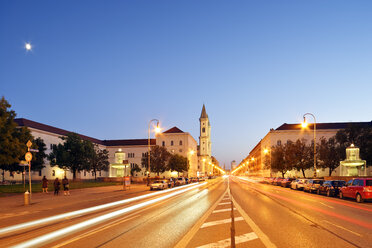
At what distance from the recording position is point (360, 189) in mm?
22594

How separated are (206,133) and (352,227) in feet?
511

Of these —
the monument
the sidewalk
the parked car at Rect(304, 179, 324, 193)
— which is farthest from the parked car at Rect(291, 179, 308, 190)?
the sidewalk

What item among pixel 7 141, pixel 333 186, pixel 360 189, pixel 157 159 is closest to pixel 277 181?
pixel 333 186

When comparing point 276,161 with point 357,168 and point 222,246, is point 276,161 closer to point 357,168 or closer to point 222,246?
point 357,168

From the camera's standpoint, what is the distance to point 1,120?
34688 millimetres

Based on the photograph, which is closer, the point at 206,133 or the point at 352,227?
the point at 352,227

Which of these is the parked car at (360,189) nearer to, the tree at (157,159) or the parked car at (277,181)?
the parked car at (277,181)

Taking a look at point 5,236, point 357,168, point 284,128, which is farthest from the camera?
point 284,128

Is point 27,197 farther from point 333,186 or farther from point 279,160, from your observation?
point 279,160

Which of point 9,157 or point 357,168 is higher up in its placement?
point 9,157

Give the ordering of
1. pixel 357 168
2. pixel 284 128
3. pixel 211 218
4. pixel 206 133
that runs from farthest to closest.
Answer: pixel 206 133, pixel 284 128, pixel 357 168, pixel 211 218

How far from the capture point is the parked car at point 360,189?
71.9ft

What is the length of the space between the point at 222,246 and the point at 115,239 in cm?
321

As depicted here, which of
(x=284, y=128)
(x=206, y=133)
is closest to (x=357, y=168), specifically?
(x=284, y=128)
